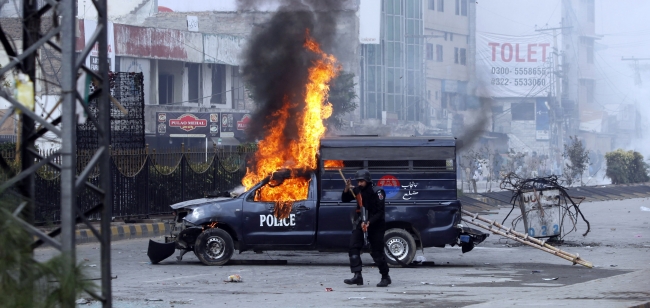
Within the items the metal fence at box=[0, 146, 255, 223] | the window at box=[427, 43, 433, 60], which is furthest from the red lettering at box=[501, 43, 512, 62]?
the metal fence at box=[0, 146, 255, 223]

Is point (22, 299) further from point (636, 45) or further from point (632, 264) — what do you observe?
point (636, 45)

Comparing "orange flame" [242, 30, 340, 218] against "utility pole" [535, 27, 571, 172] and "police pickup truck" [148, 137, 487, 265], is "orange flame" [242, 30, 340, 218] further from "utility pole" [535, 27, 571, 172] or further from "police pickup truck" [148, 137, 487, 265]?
"utility pole" [535, 27, 571, 172]

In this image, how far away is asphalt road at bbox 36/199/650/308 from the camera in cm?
1003

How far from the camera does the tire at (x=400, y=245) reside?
46.0ft

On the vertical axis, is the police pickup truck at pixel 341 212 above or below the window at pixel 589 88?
below

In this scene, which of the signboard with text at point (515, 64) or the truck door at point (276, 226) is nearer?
the truck door at point (276, 226)

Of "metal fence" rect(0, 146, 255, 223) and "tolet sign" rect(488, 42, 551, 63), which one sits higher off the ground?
"tolet sign" rect(488, 42, 551, 63)

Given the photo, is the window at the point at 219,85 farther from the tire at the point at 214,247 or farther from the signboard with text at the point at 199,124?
the tire at the point at 214,247

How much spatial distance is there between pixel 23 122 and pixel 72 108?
0.69m

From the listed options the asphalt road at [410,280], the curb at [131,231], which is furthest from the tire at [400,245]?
the curb at [131,231]

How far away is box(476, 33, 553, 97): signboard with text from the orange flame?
71.9 m

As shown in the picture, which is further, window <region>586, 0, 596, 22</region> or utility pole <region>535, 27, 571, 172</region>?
window <region>586, 0, 596, 22</region>

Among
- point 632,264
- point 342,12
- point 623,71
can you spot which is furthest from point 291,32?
point 623,71

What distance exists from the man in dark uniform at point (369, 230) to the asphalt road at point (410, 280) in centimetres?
21
